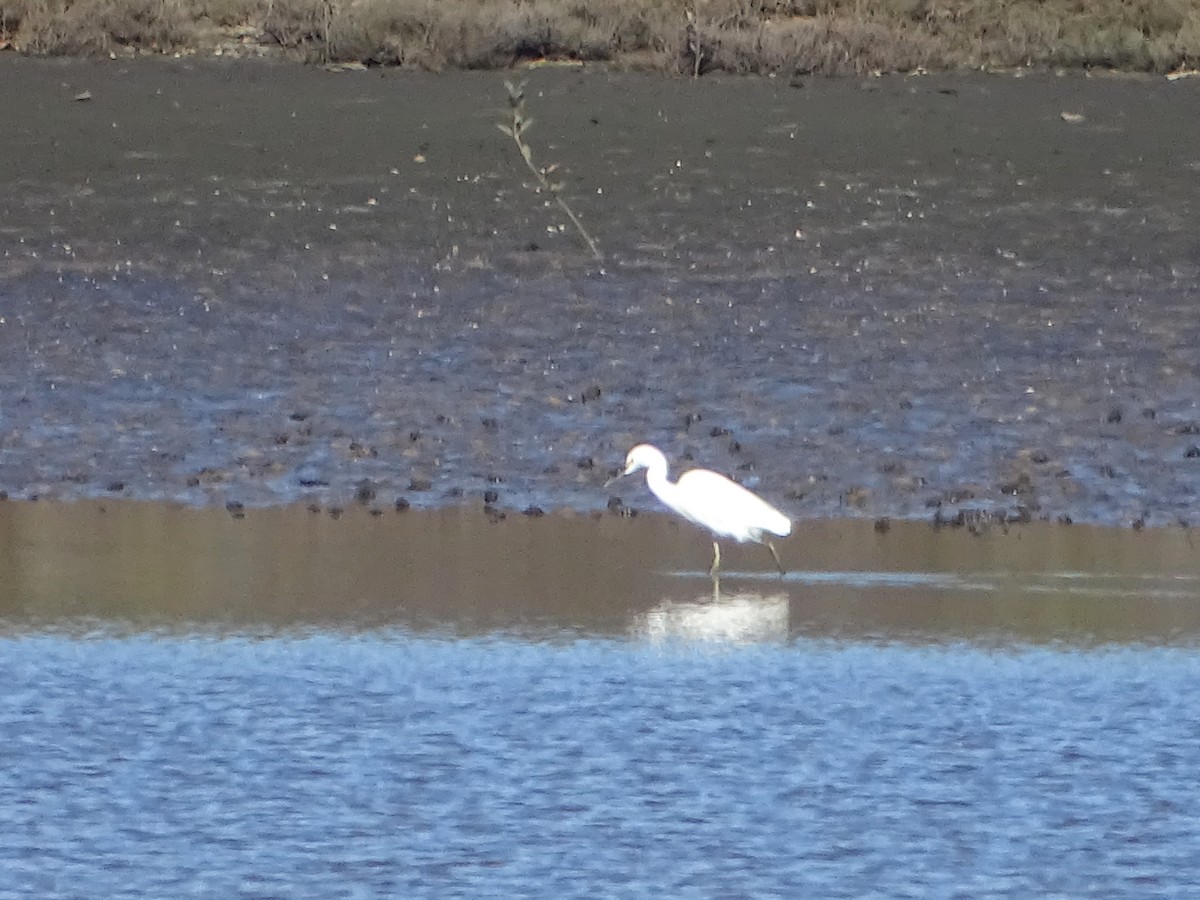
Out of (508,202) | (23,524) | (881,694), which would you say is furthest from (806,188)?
(881,694)

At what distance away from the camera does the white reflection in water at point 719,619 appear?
27.9 feet

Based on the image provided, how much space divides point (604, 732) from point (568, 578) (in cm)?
212

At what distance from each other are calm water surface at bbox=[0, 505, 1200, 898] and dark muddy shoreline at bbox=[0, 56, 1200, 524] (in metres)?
1.41

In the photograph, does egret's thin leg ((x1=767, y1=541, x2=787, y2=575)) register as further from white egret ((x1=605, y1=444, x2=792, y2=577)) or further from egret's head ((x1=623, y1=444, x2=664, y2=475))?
egret's head ((x1=623, y1=444, x2=664, y2=475))

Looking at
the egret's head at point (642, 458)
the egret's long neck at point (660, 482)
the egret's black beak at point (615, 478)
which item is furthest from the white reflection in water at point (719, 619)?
the egret's black beak at point (615, 478)

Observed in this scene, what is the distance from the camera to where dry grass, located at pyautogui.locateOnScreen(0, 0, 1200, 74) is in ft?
74.1

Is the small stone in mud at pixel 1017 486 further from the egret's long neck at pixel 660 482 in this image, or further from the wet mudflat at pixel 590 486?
the egret's long neck at pixel 660 482

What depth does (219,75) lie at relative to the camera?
71.5ft

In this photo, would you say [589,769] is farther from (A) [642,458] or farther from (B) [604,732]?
(A) [642,458]

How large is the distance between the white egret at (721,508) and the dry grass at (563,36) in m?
12.9

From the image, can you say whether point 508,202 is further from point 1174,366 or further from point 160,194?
point 1174,366

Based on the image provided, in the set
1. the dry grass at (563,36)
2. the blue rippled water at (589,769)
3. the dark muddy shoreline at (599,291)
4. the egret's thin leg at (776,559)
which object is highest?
the dry grass at (563,36)

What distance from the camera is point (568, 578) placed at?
934 cm

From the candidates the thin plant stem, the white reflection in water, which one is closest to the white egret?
the white reflection in water
